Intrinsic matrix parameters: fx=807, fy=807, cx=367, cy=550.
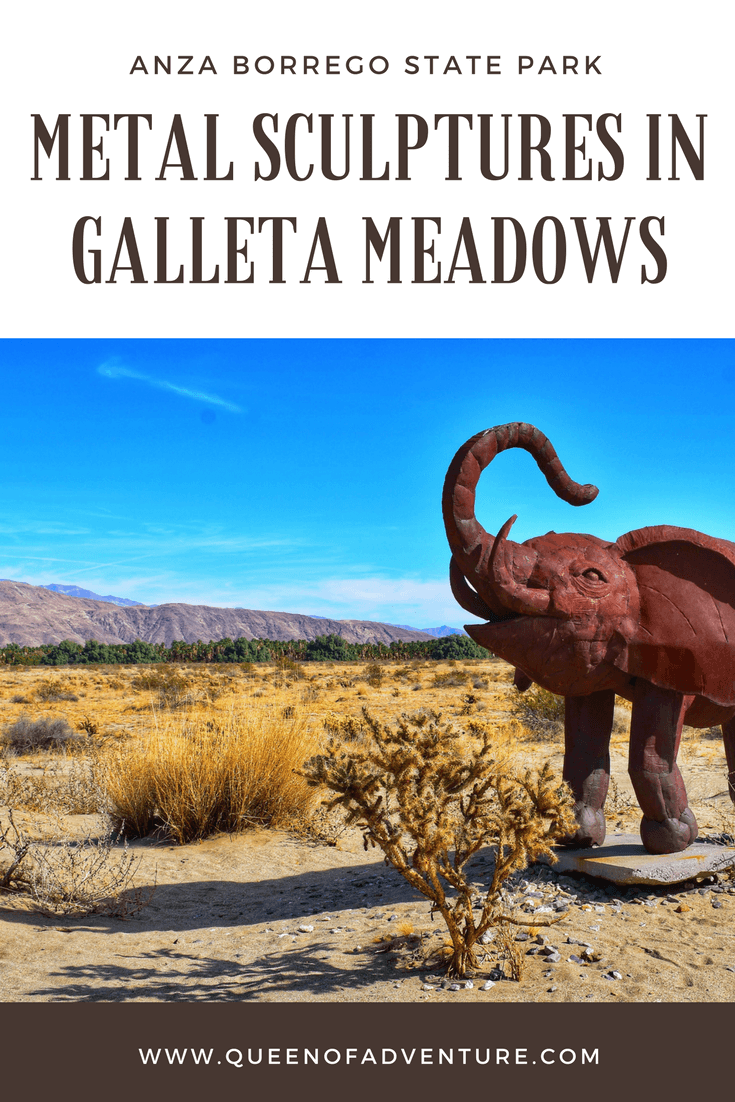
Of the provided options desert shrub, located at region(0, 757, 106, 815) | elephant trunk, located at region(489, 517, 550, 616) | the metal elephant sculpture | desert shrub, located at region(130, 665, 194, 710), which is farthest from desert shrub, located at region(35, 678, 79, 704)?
elephant trunk, located at region(489, 517, 550, 616)

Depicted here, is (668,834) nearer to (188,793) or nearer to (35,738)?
(188,793)

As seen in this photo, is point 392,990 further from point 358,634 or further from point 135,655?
point 358,634

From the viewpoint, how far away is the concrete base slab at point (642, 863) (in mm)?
5363

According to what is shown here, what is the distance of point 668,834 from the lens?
5.54 m

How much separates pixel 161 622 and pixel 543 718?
142 meters

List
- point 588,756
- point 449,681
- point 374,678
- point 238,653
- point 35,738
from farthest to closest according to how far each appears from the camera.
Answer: point 238,653
point 374,678
point 449,681
point 35,738
point 588,756

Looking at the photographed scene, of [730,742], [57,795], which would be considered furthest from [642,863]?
[57,795]

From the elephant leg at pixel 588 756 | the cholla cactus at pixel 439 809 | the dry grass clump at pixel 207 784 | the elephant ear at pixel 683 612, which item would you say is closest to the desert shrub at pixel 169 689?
the dry grass clump at pixel 207 784

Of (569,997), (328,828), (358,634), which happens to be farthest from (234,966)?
(358,634)

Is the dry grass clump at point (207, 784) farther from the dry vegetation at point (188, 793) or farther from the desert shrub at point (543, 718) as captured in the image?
the desert shrub at point (543, 718)

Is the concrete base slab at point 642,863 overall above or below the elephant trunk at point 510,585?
below

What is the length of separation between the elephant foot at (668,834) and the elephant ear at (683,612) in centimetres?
89

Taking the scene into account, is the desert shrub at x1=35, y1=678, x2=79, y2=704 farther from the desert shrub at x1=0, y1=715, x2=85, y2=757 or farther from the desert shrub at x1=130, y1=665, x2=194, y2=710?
the desert shrub at x1=0, y1=715, x2=85, y2=757

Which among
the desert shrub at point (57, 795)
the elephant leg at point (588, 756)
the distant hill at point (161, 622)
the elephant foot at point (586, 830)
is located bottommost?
the distant hill at point (161, 622)
